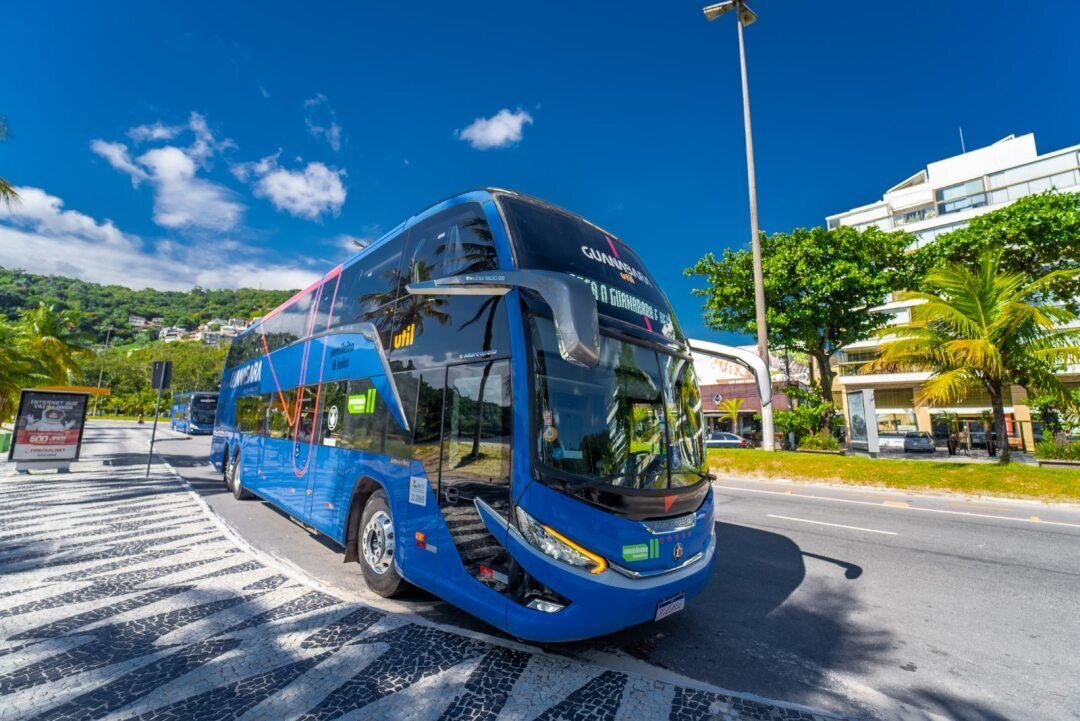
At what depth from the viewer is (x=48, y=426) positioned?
1246 centimetres

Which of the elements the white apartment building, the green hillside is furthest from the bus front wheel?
the green hillside

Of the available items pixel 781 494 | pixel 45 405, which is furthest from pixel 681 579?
pixel 45 405

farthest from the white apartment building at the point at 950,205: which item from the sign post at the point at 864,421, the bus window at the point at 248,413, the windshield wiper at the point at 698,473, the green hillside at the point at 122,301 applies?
the green hillside at the point at 122,301

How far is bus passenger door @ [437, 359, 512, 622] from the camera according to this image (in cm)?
354

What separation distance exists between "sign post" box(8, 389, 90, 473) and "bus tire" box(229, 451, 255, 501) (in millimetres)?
5287

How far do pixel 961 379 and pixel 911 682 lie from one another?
1345 centimetres

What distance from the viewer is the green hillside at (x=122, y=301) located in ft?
335

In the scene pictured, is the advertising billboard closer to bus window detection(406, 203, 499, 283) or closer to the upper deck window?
bus window detection(406, 203, 499, 283)

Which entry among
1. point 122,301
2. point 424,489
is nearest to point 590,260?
point 424,489

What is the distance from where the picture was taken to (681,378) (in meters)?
4.62

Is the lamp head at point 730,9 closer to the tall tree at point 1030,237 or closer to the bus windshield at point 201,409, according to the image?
the tall tree at point 1030,237

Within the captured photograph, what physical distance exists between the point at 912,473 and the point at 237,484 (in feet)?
56.8

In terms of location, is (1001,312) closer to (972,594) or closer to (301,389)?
(972,594)

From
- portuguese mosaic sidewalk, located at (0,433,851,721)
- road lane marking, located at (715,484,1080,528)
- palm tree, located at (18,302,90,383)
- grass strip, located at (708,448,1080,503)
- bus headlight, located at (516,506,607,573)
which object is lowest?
road lane marking, located at (715,484,1080,528)
